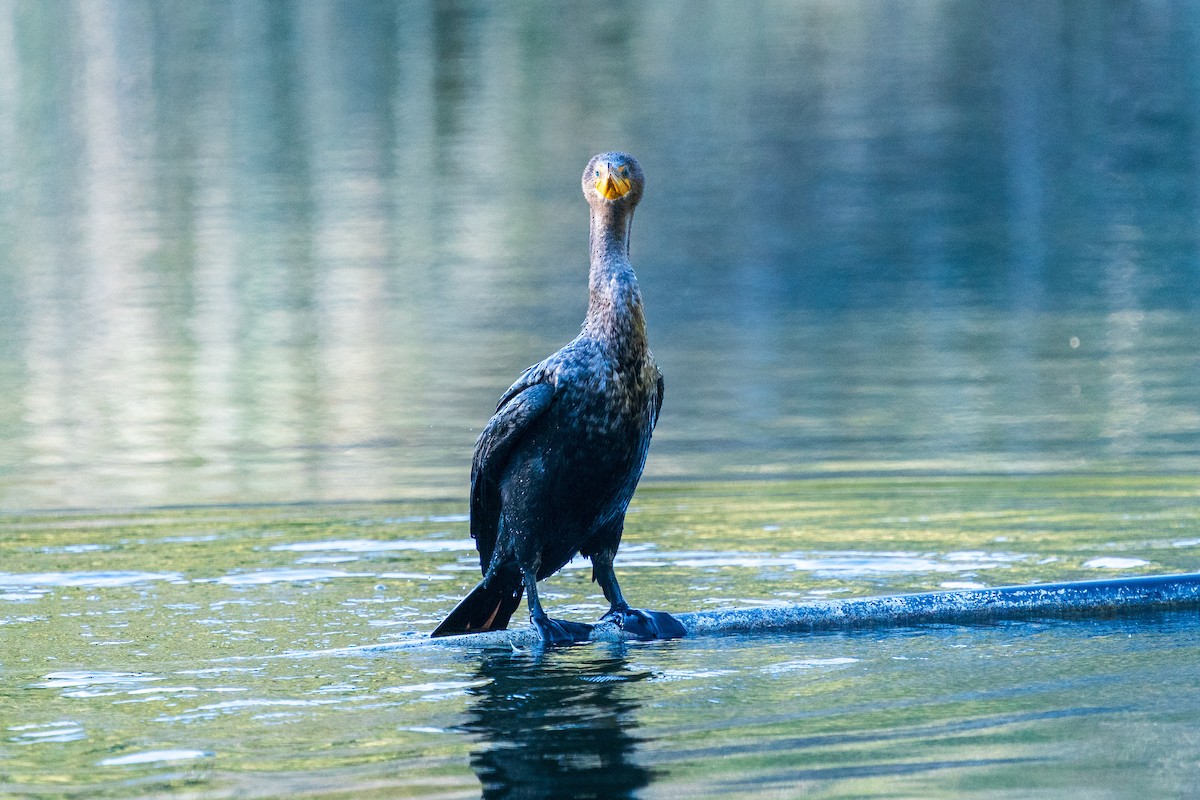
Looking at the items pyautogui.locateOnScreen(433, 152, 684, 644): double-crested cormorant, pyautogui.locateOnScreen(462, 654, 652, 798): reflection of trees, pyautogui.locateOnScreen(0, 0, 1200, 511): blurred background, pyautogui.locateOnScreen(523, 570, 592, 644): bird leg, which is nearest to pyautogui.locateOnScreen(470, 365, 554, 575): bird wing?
pyautogui.locateOnScreen(433, 152, 684, 644): double-crested cormorant

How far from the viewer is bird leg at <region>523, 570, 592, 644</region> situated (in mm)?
6578

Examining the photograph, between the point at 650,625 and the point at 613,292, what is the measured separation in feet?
3.27

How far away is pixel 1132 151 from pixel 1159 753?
82.1 ft

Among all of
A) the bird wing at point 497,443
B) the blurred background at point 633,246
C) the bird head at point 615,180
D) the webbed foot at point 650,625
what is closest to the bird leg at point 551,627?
the webbed foot at point 650,625

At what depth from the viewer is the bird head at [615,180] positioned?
6.57 m

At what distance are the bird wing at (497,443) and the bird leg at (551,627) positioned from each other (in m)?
0.29

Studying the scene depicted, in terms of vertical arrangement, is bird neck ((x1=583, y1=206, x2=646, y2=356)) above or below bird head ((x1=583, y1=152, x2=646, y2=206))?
below

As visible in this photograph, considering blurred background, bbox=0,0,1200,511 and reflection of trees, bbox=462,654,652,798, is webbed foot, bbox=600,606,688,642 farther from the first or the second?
blurred background, bbox=0,0,1200,511

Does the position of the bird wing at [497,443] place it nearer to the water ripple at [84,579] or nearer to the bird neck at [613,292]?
the bird neck at [613,292]

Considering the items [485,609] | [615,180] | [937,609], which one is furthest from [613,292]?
[937,609]

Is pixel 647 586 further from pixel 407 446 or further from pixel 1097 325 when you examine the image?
pixel 1097 325

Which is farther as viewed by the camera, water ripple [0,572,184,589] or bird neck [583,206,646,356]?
water ripple [0,572,184,589]

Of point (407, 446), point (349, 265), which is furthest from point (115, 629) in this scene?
point (349, 265)

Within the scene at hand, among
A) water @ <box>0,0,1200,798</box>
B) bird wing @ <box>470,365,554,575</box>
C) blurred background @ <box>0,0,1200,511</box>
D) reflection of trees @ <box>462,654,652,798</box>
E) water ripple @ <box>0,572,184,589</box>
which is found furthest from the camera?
blurred background @ <box>0,0,1200,511</box>
